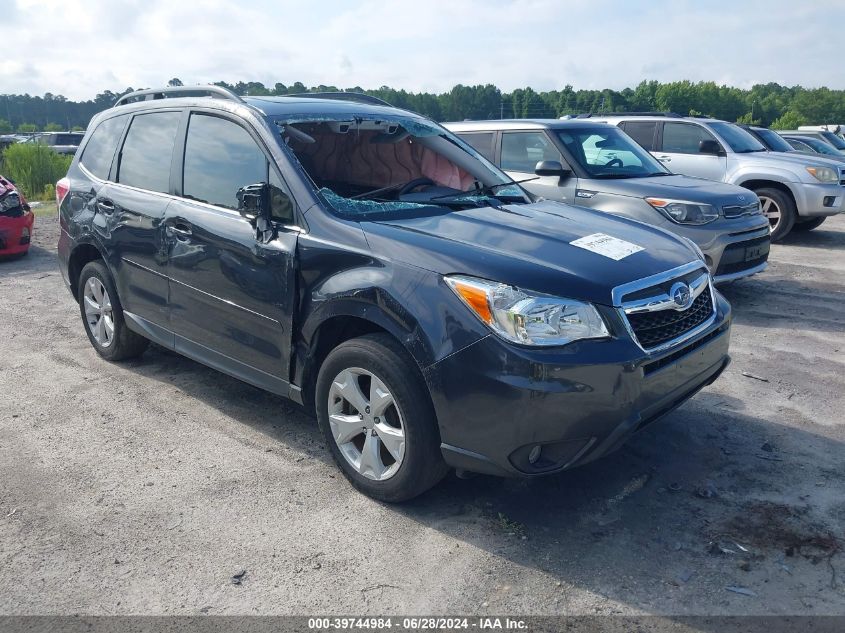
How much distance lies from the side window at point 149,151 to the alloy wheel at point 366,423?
6.49 ft

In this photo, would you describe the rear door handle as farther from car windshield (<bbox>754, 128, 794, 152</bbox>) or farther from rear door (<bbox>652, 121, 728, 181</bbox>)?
car windshield (<bbox>754, 128, 794, 152</bbox>)

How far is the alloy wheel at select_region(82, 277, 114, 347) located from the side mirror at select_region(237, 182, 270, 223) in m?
2.01

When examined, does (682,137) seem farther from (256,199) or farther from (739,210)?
(256,199)

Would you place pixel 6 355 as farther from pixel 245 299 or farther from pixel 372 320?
pixel 372 320

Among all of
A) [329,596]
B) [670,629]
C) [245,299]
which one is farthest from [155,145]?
[670,629]

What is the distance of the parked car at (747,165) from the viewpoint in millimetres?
10719

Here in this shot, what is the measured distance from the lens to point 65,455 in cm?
407

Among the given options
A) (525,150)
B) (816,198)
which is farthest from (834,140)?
(525,150)

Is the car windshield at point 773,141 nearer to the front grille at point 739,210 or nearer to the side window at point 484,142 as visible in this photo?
the front grille at point 739,210

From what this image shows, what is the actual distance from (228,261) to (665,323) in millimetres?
2288

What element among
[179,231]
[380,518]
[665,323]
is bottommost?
[380,518]

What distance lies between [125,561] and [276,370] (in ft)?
3.90

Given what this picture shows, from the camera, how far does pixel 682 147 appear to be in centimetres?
1126

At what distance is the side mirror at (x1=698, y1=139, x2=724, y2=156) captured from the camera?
10773 mm
